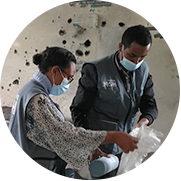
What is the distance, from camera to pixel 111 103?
1.32 metres

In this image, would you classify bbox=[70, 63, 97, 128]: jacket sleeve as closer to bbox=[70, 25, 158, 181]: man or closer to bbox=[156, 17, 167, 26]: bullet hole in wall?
bbox=[70, 25, 158, 181]: man

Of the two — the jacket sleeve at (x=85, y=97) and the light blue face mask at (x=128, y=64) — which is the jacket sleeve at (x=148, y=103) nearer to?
the light blue face mask at (x=128, y=64)

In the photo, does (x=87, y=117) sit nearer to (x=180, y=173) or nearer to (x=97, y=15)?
(x=180, y=173)

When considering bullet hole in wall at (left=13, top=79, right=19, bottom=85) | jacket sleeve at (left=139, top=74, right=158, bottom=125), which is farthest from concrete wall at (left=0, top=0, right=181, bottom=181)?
jacket sleeve at (left=139, top=74, right=158, bottom=125)

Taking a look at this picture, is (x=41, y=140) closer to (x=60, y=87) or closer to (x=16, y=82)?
(x=60, y=87)

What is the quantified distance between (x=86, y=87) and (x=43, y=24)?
138 cm

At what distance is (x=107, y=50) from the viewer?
2.22 meters

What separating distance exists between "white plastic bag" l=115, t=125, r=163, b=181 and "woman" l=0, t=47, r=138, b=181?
0.16 m

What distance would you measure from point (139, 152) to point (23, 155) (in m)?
0.52

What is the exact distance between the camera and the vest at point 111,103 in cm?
132

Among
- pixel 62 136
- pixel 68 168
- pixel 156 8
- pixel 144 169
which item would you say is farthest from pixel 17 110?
pixel 156 8

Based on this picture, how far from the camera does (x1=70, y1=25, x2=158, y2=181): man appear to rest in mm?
1315

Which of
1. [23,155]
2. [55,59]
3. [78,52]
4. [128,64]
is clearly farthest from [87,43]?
[23,155]

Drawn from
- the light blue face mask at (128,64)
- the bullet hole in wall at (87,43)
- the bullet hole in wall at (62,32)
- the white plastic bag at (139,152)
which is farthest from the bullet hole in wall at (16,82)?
the white plastic bag at (139,152)
